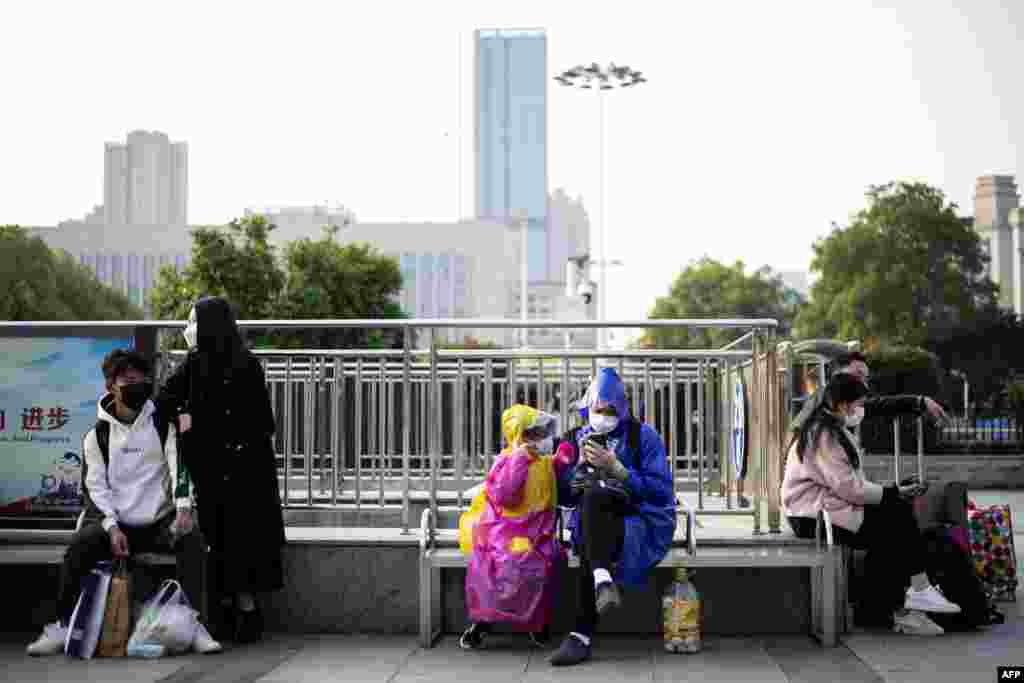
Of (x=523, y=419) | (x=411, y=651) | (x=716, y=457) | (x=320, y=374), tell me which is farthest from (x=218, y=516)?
(x=716, y=457)

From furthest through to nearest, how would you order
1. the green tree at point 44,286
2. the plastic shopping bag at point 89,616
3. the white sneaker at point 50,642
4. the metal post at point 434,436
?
the green tree at point 44,286
the metal post at point 434,436
the white sneaker at point 50,642
the plastic shopping bag at point 89,616

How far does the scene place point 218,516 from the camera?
8.22 meters

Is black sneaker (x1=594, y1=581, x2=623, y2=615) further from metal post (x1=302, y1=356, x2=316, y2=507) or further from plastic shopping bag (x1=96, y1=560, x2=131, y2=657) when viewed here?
metal post (x1=302, y1=356, x2=316, y2=507)

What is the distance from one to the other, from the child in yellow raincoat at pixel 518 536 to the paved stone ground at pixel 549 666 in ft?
0.82

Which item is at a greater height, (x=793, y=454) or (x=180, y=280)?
(x=180, y=280)

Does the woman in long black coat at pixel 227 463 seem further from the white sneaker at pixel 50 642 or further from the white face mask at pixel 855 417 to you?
the white face mask at pixel 855 417

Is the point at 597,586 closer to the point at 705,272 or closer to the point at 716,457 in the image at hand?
the point at 716,457

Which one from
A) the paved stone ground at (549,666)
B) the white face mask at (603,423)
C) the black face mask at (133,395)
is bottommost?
the paved stone ground at (549,666)

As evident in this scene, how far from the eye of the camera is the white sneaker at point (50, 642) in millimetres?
8039

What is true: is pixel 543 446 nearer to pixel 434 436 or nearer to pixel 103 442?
pixel 434 436

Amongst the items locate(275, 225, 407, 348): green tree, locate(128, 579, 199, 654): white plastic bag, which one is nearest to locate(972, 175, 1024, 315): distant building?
locate(275, 225, 407, 348): green tree

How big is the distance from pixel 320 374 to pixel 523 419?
3.34 meters

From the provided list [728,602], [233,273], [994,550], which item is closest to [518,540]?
[728,602]

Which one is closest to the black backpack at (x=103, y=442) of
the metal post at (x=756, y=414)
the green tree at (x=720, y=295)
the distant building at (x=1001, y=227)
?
the metal post at (x=756, y=414)
